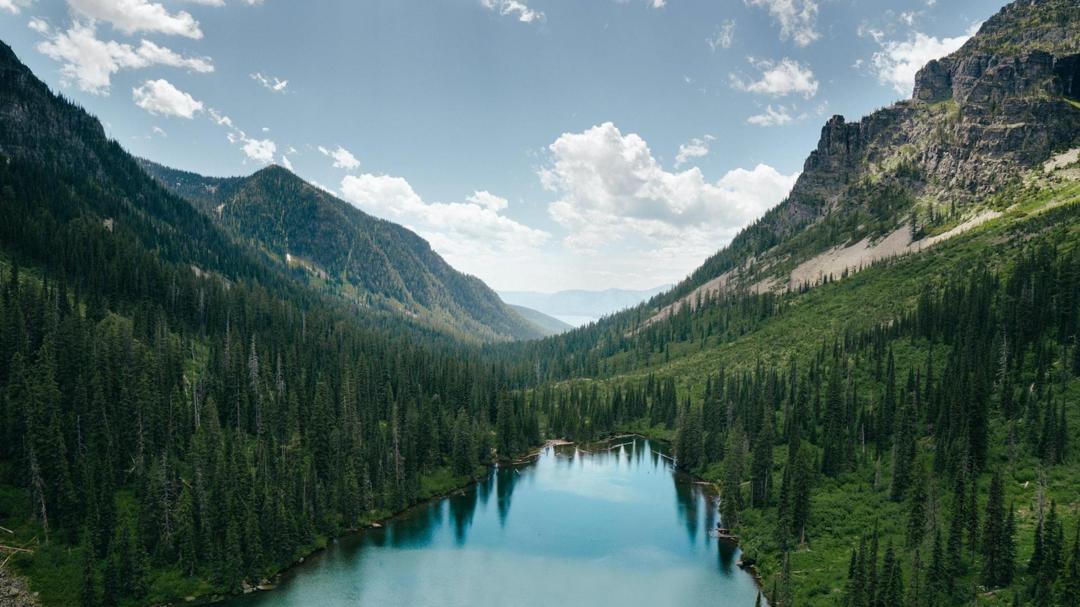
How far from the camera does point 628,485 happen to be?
116 meters

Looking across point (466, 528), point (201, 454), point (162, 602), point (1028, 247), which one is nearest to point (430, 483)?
point (466, 528)

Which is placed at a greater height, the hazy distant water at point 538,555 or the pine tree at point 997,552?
the pine tree at point 997,552

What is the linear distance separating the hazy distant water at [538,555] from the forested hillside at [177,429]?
6.34m

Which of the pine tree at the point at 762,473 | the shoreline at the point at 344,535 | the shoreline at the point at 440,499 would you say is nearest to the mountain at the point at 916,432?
the pine tree at the point at 762,473

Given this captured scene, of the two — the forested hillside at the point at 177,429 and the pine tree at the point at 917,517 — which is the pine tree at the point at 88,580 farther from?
the pine tree at the point at 917,517

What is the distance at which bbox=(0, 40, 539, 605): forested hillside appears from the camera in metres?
66.1

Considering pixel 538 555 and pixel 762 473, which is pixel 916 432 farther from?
pixel 538 555

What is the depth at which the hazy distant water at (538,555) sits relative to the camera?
6788 centimetres

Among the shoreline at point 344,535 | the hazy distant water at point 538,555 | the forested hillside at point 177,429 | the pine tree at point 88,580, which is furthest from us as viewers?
the hazy distant water at point 538,555

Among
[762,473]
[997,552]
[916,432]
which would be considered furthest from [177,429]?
[916,432]

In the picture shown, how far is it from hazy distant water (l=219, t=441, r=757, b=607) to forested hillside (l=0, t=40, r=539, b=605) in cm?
634

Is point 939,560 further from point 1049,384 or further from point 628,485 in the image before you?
point 628,485

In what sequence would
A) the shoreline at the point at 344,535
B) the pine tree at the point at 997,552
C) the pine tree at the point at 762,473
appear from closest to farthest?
the pine tree at the point at 997,552 → the shoreline at the point at 344,535 → the pine tree at the point at 762,473

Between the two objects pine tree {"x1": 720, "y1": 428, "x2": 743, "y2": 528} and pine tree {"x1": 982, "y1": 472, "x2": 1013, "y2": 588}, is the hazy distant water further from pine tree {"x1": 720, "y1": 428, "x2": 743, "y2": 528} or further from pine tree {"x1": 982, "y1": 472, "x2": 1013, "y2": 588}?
pine tree {"x1": 982, "y1": 472, "x2": 1013, "y2": 588}
